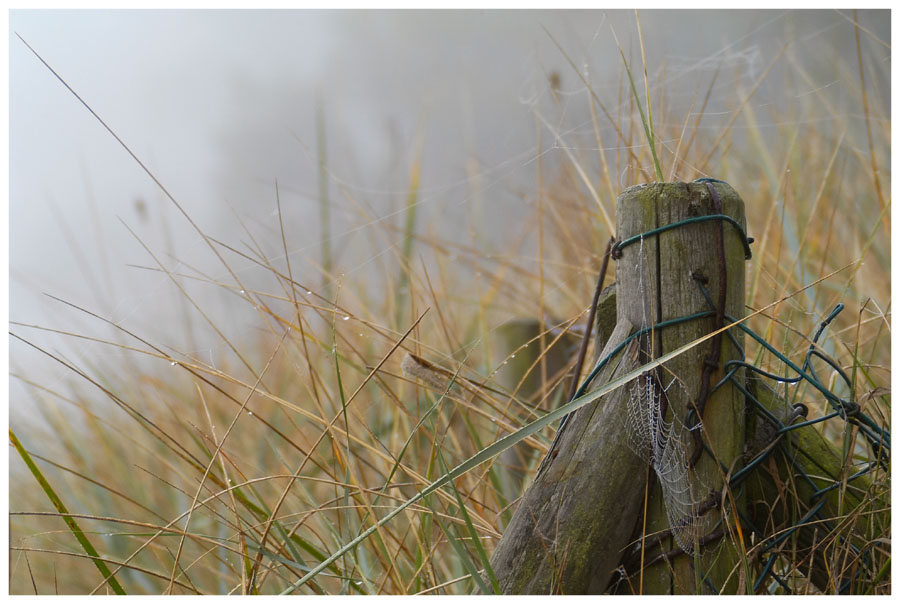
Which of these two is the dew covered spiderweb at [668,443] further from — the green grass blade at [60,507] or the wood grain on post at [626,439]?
the green grass blade at [60,507]

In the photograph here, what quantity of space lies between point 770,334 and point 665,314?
25.1 inches

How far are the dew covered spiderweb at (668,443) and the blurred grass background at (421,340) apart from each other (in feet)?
0.80

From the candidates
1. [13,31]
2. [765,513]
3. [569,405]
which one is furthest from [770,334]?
[13,31]

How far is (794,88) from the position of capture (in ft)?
7.45

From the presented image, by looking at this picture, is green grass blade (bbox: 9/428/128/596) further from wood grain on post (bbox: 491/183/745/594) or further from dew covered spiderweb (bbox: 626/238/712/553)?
dew covered spiderweb (bbox: 626/238/712/553)

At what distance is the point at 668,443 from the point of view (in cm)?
86

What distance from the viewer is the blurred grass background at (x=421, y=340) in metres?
1.13

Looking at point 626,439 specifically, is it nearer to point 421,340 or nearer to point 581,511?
point 581,511

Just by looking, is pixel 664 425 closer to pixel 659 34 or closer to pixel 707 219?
pixel 707 219

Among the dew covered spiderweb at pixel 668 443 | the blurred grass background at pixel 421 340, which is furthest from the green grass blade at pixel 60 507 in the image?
the dew covered spiderweb at pixel 668 443

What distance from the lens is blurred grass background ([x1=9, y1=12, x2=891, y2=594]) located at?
1.13 metres

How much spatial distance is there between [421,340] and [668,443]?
1560 millimetres

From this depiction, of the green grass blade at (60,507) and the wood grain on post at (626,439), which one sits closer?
the wood grain on post at (626,439)

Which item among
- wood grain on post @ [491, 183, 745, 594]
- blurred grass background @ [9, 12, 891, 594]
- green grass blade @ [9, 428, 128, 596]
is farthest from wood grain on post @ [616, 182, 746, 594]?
green grass blade @ [9, 428, 128, 596]
